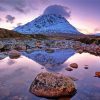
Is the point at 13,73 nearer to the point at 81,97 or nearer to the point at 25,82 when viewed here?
the point at 25,82

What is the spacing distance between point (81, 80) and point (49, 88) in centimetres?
380

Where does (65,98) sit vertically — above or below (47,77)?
below

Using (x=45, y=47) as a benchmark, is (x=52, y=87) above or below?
above

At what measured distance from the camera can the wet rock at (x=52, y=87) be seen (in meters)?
11.9

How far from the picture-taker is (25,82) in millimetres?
14594

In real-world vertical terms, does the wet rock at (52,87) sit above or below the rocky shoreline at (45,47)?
above

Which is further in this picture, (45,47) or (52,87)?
(45,47)

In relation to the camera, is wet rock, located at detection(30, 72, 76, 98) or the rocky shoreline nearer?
wet rock, located at detection(30, 72, 76, 98)

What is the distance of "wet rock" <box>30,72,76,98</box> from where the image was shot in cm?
1193

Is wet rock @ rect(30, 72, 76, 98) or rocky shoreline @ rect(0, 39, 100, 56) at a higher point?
wet rock @ rect(30, 72, 76, 98)

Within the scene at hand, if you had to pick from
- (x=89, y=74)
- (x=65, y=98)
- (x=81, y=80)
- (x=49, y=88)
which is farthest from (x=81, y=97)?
(x=89, y=74)

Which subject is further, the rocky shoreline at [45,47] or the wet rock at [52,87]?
the rocky shoreline at [45,47]

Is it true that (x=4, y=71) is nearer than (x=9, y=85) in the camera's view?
No

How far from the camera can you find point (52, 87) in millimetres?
12023
